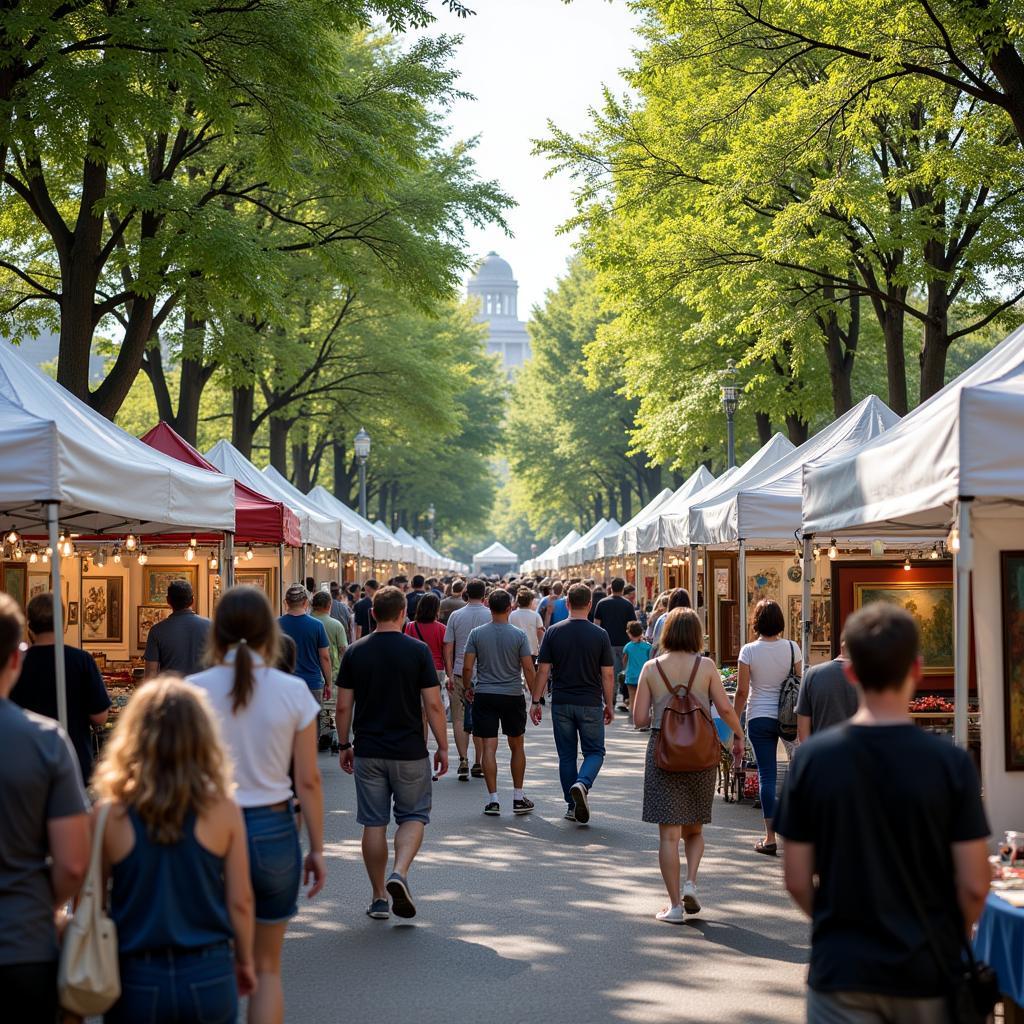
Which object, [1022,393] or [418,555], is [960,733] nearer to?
[1022,393]

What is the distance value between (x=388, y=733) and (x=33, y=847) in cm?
454

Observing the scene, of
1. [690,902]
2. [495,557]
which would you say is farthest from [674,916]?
[495,557]

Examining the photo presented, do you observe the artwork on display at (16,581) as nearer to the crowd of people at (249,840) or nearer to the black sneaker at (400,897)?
the black sneaker at (400,897)

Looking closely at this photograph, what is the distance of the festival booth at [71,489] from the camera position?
768 cm

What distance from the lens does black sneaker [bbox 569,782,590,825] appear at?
1205 centimetres

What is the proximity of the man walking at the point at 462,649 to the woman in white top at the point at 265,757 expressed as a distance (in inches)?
337

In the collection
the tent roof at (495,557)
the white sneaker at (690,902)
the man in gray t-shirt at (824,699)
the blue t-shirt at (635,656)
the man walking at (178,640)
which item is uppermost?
the tent roof at (495,557)

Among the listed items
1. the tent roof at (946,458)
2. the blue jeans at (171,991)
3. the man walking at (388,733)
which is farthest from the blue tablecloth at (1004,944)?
the man walking at (388,733)

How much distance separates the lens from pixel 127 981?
4.07 m

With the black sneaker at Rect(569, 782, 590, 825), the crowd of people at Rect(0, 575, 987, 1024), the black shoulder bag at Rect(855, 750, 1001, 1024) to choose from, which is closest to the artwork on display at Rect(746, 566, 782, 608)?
the black sneaker at Rect(569, 782, 590, 825)

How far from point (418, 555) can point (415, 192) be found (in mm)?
23007

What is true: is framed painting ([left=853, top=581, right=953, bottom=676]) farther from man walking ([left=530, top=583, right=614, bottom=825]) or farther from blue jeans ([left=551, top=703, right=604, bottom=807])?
blue jeans ([left=551, top=703, right=604, bottom=807])

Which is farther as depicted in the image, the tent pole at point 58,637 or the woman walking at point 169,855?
the tent pole at point 58,637

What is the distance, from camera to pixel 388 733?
8.62 m
